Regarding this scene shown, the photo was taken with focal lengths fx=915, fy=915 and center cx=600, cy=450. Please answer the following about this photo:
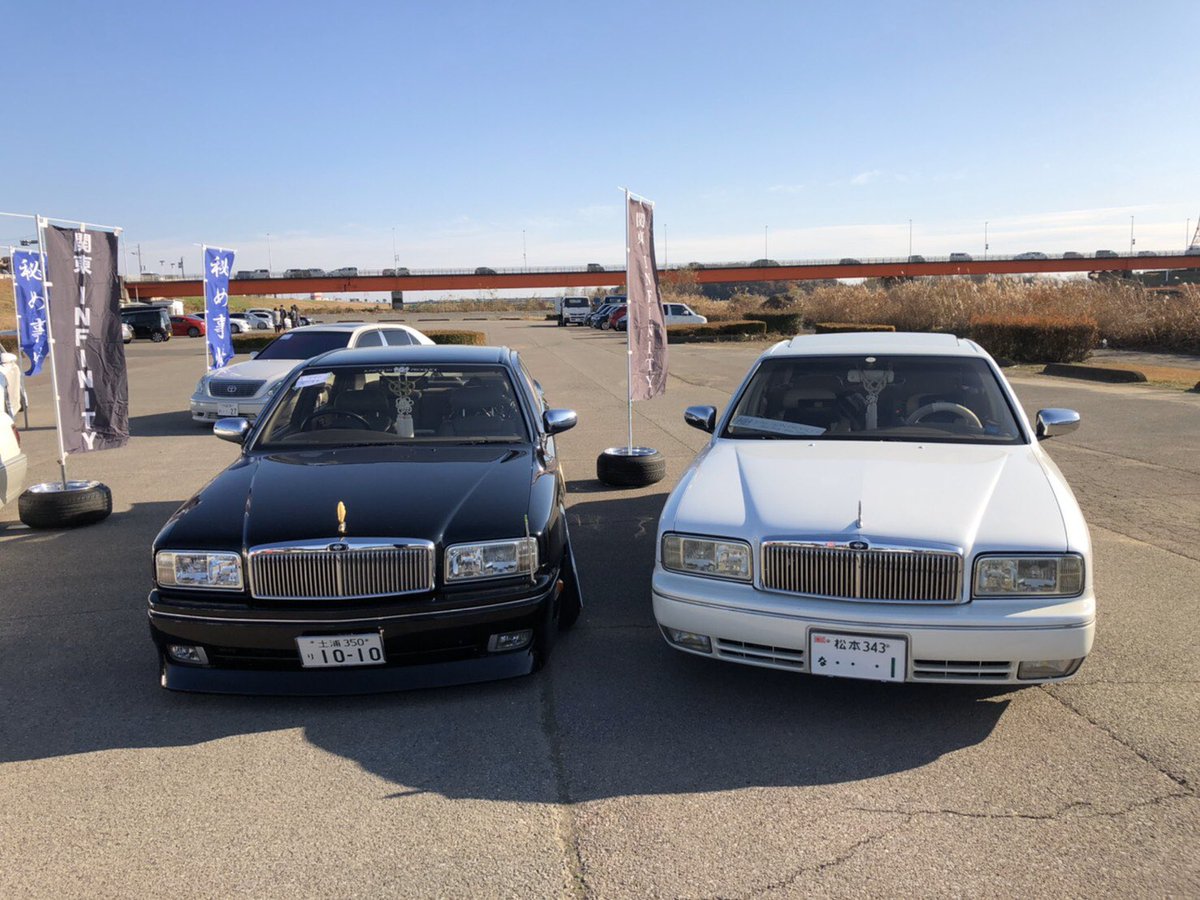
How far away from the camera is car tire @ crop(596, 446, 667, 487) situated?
8.84 m

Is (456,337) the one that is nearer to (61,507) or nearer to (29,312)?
(29,312)

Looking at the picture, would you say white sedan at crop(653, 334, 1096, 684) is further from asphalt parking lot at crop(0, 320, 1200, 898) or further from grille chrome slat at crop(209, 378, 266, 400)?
grille chrome slat at crop(209, 378, 266, 400)

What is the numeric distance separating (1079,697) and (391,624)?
121 inches

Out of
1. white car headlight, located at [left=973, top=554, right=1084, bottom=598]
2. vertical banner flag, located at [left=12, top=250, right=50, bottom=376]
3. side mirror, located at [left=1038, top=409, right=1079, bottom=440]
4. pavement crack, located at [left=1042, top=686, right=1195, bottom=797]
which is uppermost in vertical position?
vertical banner flag, located at [left=12, top=250, right=50, bottom=376]

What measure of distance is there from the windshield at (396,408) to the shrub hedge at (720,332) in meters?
30.9

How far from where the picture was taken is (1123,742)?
3.68 meters

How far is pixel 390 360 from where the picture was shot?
233 inches

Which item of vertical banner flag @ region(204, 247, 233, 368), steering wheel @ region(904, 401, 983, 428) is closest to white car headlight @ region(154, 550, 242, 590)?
steering wheel @ region(904, 401, 983, 428)

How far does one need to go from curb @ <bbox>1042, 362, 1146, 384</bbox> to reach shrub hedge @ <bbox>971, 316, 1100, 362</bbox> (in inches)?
94.1

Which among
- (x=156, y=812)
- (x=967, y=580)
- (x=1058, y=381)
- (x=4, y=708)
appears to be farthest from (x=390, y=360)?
(x=1058, y=381)

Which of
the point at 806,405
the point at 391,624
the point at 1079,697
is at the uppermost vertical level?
the point at 806,405

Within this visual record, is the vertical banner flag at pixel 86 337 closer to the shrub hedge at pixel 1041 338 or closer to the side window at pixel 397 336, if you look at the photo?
the side window at pixel 397 336

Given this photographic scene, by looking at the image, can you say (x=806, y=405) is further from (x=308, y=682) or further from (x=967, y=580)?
(x=308, y=682)

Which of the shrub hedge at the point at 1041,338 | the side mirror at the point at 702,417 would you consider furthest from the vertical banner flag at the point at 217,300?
the shrub hedge at the point at 1041,338
